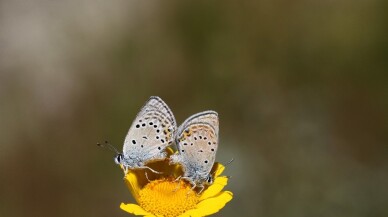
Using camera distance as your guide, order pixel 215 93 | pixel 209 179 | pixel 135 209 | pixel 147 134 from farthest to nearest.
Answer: pixel 215 93, pixel 209 179, pixel 147 134, pixel 135 209

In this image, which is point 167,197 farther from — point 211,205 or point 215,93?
point 215,93

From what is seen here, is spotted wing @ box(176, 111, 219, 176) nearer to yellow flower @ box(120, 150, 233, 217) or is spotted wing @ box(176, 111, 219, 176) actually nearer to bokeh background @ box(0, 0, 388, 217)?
yellow flower @ box(120, 150, 233, 217)

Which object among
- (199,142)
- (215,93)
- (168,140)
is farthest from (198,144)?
(215,93)

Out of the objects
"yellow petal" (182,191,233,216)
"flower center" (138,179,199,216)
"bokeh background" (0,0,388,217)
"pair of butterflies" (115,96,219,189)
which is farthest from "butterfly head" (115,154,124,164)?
"bokeh background" (0,0,388,217)

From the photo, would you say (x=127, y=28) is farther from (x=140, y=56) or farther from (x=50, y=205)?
(x=50, y=205)

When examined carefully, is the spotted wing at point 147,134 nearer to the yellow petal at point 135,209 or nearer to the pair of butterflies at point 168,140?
the pair of butterflies at point 168,140


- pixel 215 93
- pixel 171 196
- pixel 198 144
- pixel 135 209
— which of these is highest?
pixel 215 93
